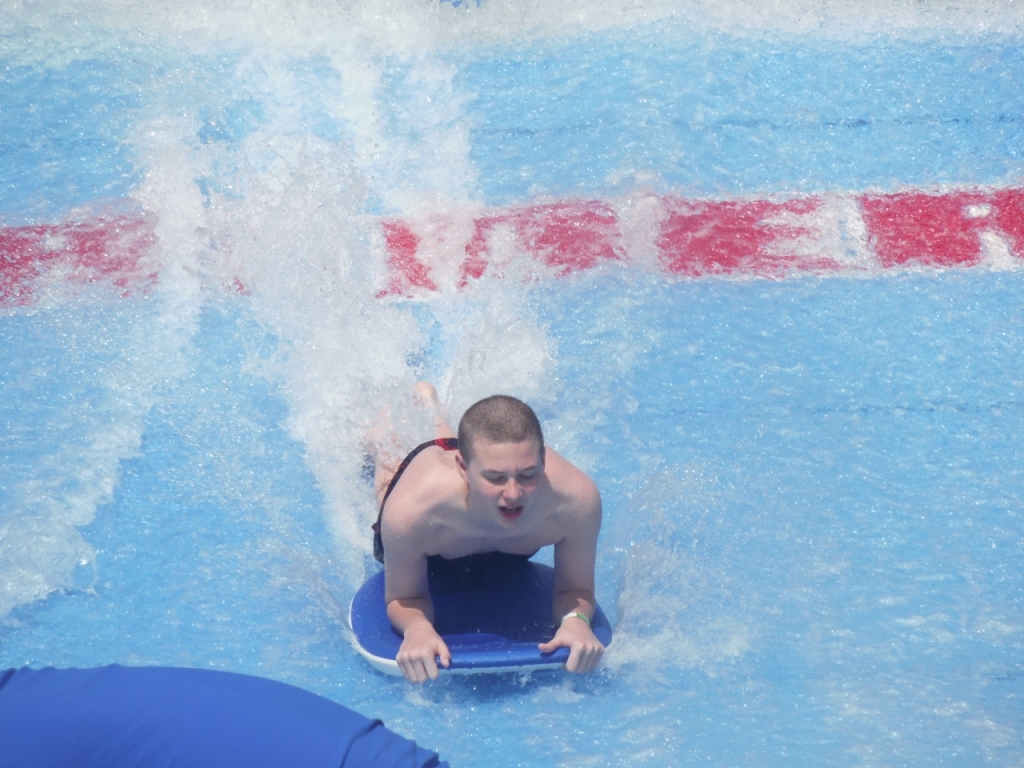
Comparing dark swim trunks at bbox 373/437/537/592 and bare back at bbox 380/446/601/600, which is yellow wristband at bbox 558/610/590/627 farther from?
dark swim trunks at bbox 373/437/537/592

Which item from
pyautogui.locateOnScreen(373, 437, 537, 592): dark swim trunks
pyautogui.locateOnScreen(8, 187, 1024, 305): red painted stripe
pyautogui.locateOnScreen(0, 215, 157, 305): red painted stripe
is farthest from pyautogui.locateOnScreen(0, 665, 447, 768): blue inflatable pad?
pyautogui.locateOnScreen(0, 215, 157, 305): red painted stripe

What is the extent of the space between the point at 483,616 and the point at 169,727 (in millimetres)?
1202

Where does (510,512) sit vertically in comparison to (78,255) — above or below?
below

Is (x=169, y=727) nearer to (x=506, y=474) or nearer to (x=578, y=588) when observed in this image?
(x=506, y=474)

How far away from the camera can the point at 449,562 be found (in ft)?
8.67

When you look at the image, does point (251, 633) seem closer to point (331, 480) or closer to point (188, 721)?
point (331, 480)

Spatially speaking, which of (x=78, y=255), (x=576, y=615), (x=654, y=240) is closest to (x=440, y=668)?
(x=576, y=615)

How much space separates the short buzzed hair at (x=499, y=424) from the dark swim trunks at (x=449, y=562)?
1.38 ft

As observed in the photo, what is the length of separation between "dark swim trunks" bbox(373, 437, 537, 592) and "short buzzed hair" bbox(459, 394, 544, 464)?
42cm

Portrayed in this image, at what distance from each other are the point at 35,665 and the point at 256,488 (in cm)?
76

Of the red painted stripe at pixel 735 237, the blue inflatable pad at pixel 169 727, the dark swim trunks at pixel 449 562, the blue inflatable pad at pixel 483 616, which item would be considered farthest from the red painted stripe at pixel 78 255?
the blue inflatable pad at pixel 169 727

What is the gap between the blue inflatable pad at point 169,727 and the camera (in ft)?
4.81

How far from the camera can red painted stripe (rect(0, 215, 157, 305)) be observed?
3.68m

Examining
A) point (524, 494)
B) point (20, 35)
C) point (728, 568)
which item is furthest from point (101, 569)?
point (20, 35)
